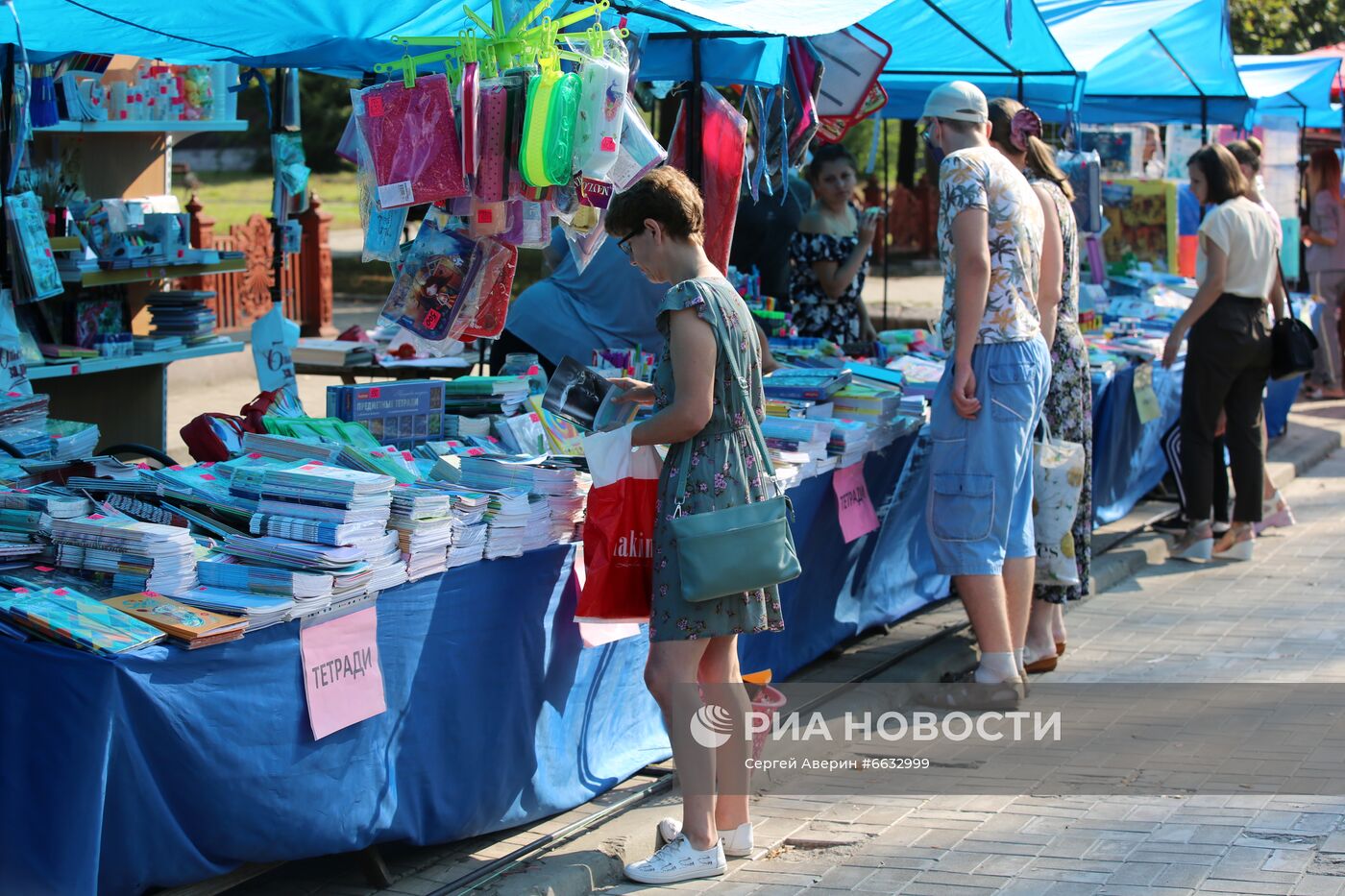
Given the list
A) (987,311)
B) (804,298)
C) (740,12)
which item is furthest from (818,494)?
(804,298)

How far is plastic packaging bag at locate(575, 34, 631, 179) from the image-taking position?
14.0ft

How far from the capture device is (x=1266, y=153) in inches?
497

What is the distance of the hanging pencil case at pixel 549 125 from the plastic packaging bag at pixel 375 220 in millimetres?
408

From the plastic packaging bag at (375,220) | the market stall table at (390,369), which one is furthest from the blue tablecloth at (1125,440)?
the plastic packaging bag at (375,220)

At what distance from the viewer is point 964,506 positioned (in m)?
5.24

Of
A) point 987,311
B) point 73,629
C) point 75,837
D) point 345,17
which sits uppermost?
point 345,17

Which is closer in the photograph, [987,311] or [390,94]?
[390,94]

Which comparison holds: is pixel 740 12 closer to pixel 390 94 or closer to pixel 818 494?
pixel 390 94

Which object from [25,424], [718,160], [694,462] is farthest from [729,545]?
[25,424]

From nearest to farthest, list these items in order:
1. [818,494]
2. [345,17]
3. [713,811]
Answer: [713,811] < [345,17] < [818,494]

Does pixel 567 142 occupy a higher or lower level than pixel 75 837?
higher

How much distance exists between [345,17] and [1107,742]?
3.35 m

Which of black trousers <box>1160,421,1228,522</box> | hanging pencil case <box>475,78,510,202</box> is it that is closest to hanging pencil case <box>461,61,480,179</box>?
hanging pencil case <box>475,78,510,202</box>

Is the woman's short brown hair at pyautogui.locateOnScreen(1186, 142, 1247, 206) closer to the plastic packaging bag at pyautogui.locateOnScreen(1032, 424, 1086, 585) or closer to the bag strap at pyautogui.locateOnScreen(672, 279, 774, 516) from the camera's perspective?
the plastic packaging bag at pyautogui.locateOnScreen(1032, 424, 1086, 585)
